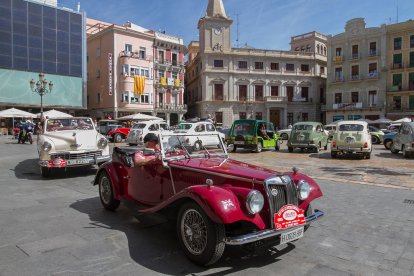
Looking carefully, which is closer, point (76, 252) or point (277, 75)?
point (76, 252)

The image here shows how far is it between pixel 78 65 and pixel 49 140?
37.0 meters

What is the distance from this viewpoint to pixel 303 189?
4387 millimetres

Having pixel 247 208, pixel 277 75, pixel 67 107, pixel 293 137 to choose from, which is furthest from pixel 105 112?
pixel 247 208

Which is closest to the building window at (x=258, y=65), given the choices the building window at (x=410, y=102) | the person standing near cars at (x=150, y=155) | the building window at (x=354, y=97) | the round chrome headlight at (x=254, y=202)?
the building window at (x=354, y=97)

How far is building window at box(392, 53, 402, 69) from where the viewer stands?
45406 mm

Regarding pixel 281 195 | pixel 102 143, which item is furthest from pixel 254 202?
pixel 102 143

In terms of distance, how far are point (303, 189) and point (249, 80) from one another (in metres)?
48.1

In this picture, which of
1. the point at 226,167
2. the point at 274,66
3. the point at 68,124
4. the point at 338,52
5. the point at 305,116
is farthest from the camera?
the point at 305,116

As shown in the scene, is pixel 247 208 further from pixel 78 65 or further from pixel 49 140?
pixel 78 65

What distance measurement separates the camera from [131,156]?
6125mm

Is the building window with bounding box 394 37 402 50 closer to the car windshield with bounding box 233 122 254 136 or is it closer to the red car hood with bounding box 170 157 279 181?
the car windshield with bounding box 233 122 254 136

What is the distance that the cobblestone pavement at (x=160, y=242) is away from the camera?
3.85 metres

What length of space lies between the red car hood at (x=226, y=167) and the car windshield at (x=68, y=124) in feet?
23.5

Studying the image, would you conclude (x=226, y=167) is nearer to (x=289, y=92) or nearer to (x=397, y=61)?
(x=397, y=61)
